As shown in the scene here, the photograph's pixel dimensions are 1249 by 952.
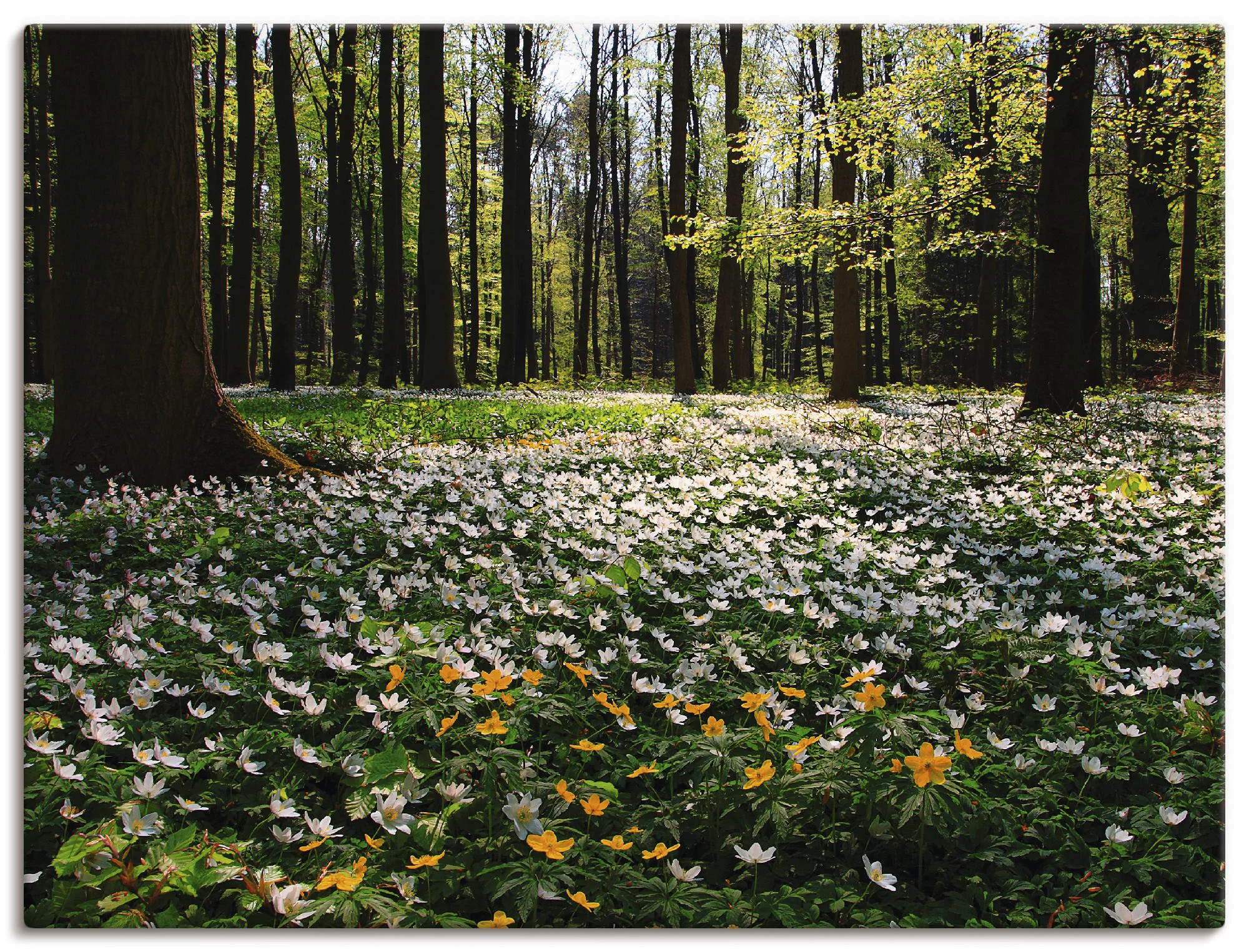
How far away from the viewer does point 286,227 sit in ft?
48.0

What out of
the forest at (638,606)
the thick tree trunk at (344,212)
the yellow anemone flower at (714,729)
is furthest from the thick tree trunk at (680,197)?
the yellow anemone flower at (714,729)

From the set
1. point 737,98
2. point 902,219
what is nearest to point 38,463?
point 902,219

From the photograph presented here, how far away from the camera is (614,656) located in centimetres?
252

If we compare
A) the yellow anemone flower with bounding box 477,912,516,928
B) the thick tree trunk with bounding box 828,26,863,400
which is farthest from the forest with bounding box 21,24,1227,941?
the thick tree trunk with bounding box 828,26,863,400

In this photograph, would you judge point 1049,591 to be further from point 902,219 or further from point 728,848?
point 902,219

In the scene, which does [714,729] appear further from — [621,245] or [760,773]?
[621,245]

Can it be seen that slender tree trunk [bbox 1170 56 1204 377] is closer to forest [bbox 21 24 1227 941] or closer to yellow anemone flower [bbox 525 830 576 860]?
forest [bbox 21 24 1227 941]

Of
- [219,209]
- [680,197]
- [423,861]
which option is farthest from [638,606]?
[219,209]

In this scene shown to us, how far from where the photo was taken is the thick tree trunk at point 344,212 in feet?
52.5

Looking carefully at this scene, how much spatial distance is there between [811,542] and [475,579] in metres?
1.86

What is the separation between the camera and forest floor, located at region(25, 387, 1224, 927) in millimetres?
1694

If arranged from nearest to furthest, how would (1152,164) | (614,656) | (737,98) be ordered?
1. (614,656)
2. (1152,164)
3. (737,98)

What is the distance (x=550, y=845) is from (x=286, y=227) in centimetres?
1572

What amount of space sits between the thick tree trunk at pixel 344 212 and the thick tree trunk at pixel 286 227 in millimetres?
1269
